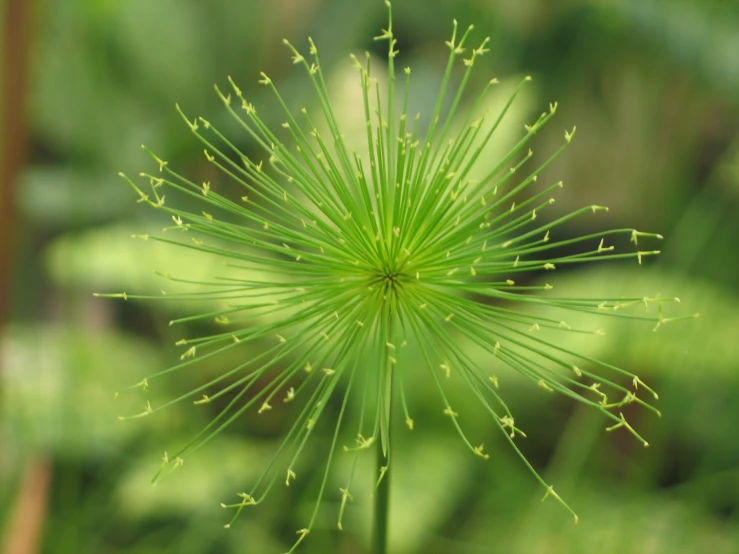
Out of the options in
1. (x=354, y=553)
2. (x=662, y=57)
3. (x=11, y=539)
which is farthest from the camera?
(x=662, y=57)

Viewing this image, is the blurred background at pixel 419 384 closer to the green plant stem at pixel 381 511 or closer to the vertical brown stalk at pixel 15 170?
the vertical brown stalk at pixel 15 170

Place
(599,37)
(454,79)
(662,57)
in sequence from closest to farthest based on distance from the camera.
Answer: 1. (662,57)
2. (599,37)
3. (454,79)

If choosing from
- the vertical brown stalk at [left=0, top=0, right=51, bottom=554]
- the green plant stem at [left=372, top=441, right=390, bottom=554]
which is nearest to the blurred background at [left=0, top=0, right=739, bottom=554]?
the vertical brown stalk at [left=0, top=0, right=51, bottom=554]

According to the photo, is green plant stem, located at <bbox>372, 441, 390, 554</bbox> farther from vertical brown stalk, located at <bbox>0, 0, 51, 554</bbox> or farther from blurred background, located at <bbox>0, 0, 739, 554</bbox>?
vertical brown stalk, located at <bbox>0, 0, 51, 554</bbox>

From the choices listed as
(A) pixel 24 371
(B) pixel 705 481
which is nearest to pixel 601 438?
(B) pixel 705 481

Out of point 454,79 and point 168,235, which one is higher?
point 454,79

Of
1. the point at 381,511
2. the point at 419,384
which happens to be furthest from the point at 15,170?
the point at 381,511

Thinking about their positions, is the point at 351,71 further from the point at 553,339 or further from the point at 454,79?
the point at 553,339

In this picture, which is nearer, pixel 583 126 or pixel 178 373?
pixel 178 373

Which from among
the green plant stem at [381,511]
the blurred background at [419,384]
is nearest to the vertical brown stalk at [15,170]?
the blurred background at [419,384]
